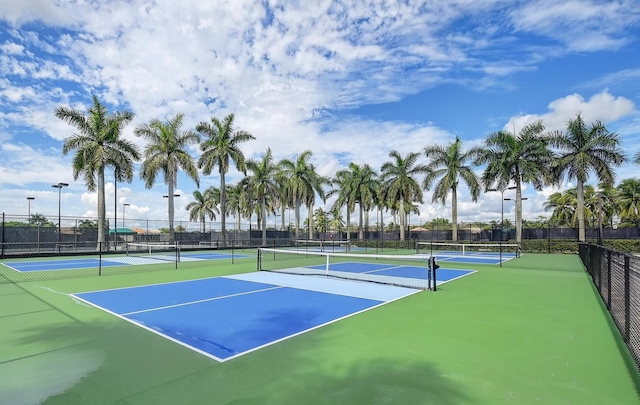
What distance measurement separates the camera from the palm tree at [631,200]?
163 ft

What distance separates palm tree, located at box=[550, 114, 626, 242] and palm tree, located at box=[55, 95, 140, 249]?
120ft

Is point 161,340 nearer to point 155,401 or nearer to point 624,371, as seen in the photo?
point 155,401

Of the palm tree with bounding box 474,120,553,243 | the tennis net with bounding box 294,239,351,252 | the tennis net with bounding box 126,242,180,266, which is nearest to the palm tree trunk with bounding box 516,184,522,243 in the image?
the palm tree with bounding box 474,120,553,243

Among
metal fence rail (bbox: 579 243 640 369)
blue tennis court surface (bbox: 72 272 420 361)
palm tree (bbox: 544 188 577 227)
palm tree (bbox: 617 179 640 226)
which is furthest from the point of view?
palm tree (bbox: 544 188 577 227)

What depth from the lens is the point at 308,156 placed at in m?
41.6

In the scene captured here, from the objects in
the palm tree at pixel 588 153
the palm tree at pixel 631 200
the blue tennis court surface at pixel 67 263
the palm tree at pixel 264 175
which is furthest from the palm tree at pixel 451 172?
the palm tree at pixel 631 200

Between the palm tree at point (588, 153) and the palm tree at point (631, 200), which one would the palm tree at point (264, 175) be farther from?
the palm tree at point (631, 200)

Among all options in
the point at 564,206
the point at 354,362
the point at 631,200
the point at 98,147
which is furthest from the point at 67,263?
the point at 564,206

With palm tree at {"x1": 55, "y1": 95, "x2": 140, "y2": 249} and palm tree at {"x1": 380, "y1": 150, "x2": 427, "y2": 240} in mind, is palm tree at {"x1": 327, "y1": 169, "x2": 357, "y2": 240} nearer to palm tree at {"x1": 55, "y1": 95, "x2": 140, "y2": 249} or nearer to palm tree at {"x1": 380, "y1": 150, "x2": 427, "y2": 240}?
palm tree at {"x1": 380, "y1": 150, "x2": 427, "y2": 240}

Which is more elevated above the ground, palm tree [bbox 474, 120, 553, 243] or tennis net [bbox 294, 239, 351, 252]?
palm tree [bbox 474, 120, 553, 243]

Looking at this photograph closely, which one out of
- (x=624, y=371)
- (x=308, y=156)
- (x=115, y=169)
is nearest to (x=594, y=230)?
(x=308, y=156)

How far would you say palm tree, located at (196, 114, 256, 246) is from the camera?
A: 113 ft

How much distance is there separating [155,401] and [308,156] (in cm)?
3847

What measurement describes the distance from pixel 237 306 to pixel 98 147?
27.7 metres
